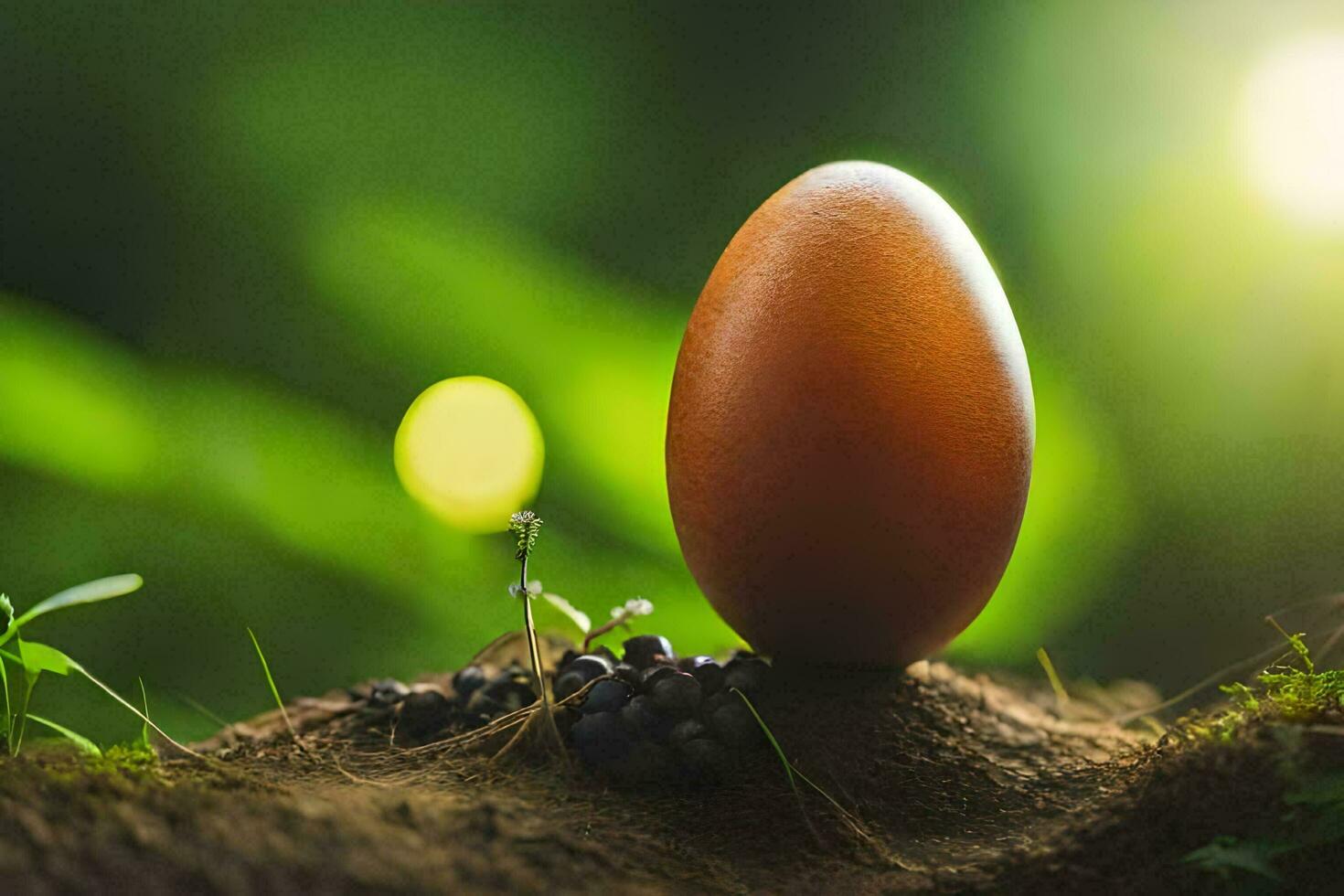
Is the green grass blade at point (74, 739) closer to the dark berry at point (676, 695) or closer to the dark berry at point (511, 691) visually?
the dark berry at point (511, 691)

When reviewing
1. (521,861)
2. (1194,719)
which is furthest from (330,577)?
A: (1194,719)

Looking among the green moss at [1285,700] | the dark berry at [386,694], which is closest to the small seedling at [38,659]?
the dark berry at [386,694]

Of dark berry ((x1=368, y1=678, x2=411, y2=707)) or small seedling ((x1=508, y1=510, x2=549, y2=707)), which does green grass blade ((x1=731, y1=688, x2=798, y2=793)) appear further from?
dark berry ((x1=368, y1=678, x2=411, y2=707))

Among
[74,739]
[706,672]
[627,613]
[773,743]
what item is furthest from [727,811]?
[74,739]

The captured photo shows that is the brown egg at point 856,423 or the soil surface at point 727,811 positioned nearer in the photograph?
the soil surface at point 727,811

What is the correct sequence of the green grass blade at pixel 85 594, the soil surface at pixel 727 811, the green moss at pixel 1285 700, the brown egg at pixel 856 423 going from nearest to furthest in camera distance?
A: the soil surface at pixel 727 811
the green moss at pixel 1285 700
the green grass blade at pixel 85 594
the brown egg at pixel 856 423

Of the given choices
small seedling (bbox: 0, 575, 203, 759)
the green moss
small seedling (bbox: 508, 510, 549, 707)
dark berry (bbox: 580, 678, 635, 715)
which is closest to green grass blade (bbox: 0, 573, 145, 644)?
small seedling (bbox: 0, 575, 203, 759)
